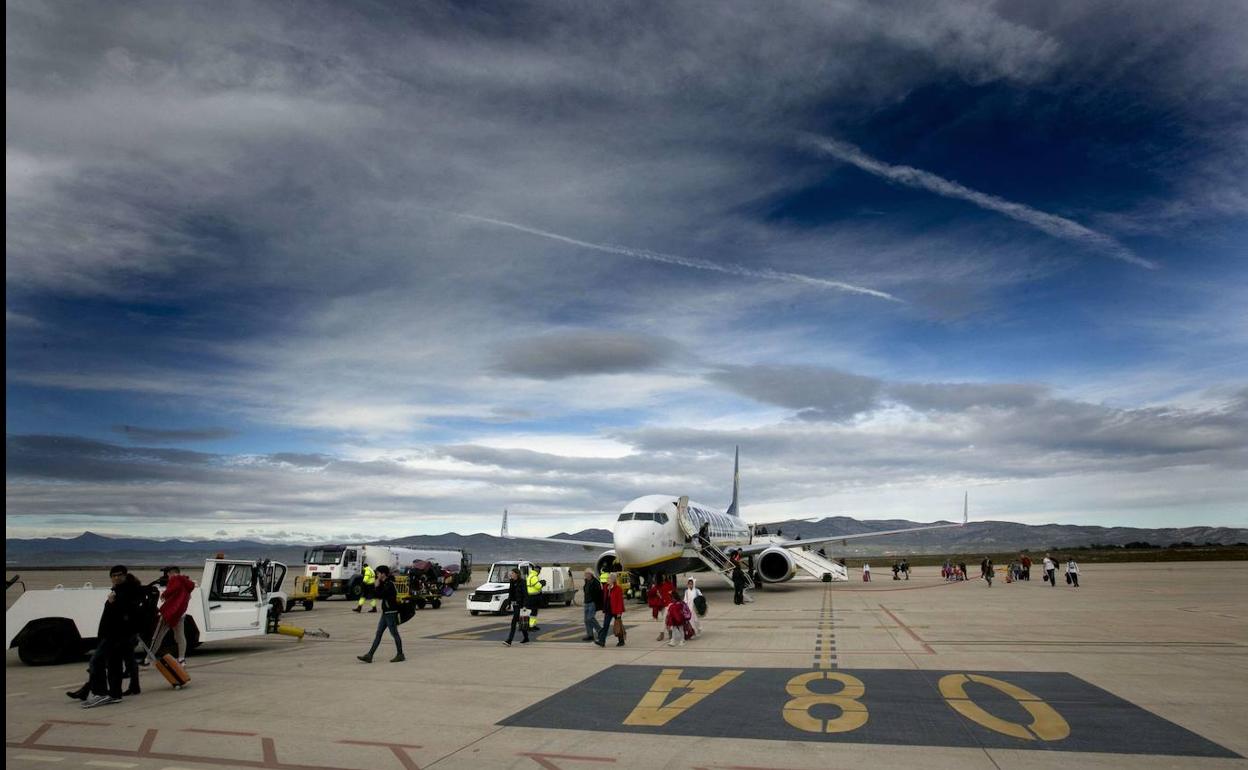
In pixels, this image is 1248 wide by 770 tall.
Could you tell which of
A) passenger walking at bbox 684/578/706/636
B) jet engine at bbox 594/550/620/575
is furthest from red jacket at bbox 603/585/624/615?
jet engine at bbox 594/550/620/575

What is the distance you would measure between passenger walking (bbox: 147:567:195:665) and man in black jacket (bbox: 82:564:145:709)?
0.97m

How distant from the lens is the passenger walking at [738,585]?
30.8 meters

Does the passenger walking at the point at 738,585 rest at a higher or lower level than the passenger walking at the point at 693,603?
lower

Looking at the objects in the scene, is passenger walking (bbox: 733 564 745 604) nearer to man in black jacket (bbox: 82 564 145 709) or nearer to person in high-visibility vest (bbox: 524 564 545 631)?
person in high-visibility vest (bbox: 524 564 545 631)

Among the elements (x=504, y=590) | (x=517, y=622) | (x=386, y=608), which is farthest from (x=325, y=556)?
(x=386, y=608)

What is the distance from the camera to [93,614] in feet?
51.4

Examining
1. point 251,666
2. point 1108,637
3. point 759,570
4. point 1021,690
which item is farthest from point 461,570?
point 1021,690

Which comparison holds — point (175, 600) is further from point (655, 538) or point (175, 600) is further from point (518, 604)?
point (655, 538)

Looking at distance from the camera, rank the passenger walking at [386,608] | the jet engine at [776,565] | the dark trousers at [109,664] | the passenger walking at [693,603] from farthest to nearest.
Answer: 1. the jet engine at [776,565]
2. the passenger walking at [693,603]
3. the passenger walking at [386,608]
4. the dark trousers at [109,664]

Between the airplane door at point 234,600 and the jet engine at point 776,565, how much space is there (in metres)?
25.2

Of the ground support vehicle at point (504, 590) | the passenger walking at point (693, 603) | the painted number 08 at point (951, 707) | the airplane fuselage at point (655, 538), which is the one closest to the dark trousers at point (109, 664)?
the painted number 08 at point (951, 707)

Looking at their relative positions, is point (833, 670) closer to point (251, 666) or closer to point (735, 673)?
point (735, 673)

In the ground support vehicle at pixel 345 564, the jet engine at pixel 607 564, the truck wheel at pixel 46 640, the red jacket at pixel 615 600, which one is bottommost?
Result: the ground support vehicle at pixel 345 564

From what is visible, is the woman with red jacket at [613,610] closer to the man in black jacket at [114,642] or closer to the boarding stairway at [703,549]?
the man in black jacket at [114,642]
